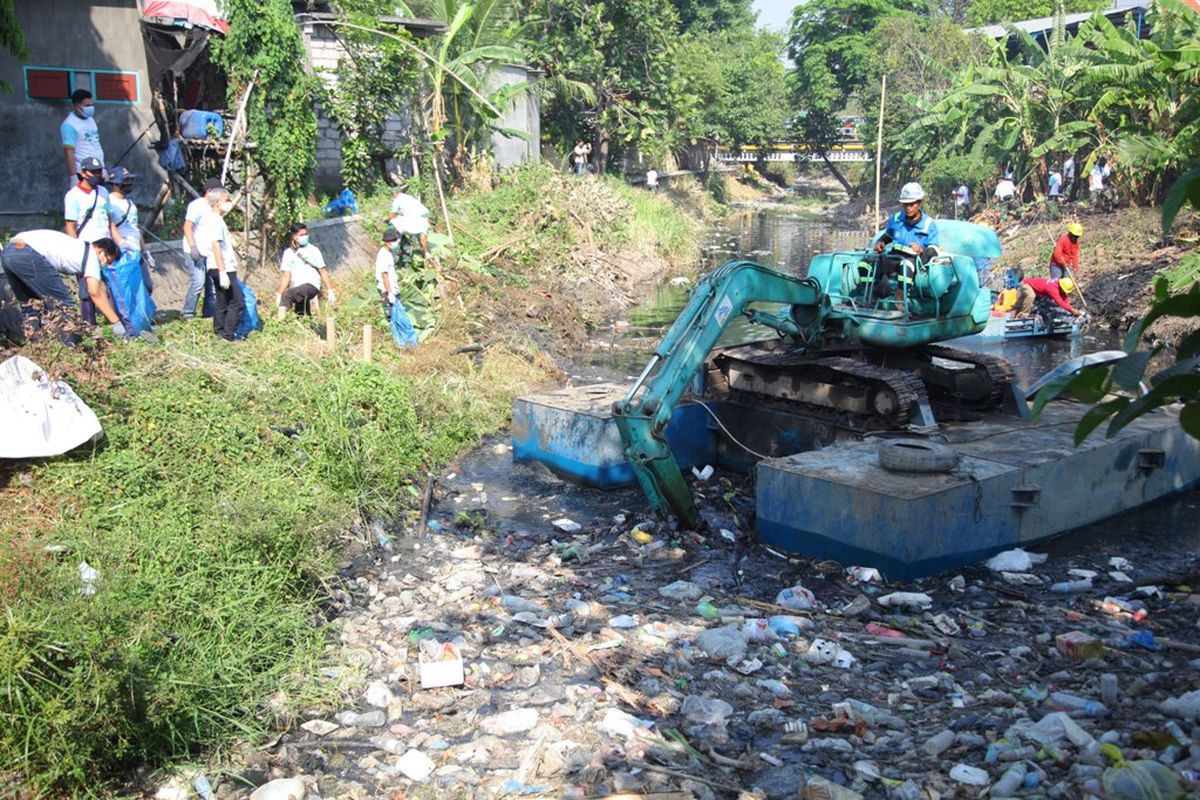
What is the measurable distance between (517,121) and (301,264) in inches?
651

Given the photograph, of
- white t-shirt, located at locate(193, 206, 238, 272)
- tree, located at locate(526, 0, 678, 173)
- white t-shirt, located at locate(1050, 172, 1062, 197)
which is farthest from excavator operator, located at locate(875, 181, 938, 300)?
tree, located at locate(526, 0, 678, 173)

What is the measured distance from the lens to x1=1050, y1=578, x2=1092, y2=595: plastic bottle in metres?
7.52

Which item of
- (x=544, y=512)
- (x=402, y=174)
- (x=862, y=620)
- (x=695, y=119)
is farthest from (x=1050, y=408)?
(x=695, y=119)

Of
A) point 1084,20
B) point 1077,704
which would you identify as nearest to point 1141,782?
point 1077,704

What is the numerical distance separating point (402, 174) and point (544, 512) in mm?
13872

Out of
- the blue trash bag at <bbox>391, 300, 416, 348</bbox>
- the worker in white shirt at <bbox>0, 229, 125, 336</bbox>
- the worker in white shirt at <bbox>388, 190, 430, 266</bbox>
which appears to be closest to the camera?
the worker in white shirt at <bbox>0, 229, 125, 336</bbox>

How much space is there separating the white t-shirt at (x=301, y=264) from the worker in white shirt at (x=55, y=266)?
2412 millimetres

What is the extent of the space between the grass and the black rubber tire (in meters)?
3.85

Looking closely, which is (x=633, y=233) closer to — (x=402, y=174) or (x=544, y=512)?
(x=402, y=174)

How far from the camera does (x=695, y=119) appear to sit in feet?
127

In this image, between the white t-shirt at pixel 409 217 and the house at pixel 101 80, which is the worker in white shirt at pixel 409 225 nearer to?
the white t-shirt at pixel 409 217

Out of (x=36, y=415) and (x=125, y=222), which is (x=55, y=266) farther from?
(x=36, y=415)

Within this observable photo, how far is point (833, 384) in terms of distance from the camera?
928cm

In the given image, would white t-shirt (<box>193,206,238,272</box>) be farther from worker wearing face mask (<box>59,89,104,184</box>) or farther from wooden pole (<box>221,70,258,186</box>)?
wooden pole (<box>221,70,258,186</box>)
